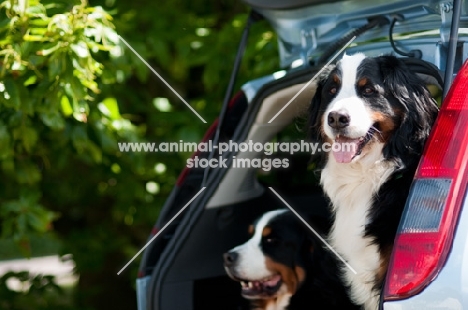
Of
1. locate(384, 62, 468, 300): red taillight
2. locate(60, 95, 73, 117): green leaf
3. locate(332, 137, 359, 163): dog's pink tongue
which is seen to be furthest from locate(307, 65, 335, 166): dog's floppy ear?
locate(60, 95, 73, 117): green leaf

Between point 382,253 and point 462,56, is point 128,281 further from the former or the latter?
point 462,56

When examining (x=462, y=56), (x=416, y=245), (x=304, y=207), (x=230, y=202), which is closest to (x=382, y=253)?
(x=416, y=245)

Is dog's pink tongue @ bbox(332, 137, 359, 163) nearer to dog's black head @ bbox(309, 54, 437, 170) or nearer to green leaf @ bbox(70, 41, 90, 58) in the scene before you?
dog's black head @ bbox(309, 54, 437, 170)

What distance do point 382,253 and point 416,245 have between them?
0.50m

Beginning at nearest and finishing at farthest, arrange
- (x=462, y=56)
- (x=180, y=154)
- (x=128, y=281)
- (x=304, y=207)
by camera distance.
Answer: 1. (x=462, y=56)
2. (x=304, y=207)
3. (x=180, y=154)
4. (x=128, y=281)

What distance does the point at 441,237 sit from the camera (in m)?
2.47

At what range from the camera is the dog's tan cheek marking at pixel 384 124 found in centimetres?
303

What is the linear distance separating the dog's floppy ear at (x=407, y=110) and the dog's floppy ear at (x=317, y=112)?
301 mm

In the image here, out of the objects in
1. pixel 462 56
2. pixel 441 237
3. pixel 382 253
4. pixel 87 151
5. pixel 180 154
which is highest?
pixel 462 56

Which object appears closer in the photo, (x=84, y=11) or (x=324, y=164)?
(x=324, y=164)

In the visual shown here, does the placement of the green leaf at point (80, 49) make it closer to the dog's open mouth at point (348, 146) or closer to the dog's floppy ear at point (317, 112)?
the dog's floppy ear at point (317, 112)

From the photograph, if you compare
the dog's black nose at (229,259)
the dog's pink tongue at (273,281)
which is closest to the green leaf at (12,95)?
the dog's black nose at (229,259)

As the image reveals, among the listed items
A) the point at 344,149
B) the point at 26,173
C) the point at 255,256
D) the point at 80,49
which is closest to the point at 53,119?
the point at 80,49

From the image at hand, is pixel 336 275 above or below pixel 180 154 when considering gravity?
above
